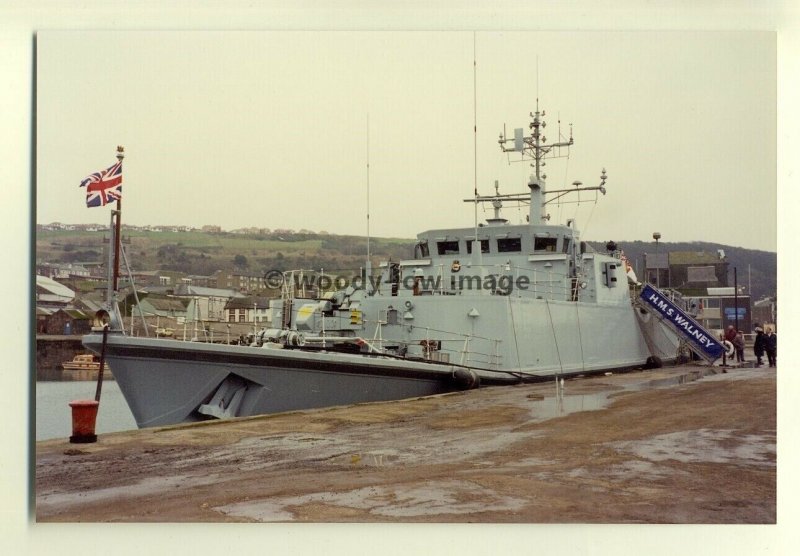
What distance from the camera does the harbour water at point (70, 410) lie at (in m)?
14.3

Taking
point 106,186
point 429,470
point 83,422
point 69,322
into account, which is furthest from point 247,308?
point 429,470

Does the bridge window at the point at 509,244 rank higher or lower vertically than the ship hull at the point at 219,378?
higher

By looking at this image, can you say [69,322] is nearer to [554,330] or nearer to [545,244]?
[554,330]

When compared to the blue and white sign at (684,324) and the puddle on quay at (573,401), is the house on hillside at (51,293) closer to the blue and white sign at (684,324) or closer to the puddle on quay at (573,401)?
the puddle on quay at (573,401)

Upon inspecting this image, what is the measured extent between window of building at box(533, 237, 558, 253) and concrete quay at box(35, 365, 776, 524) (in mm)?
5242

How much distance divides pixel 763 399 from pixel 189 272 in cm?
940

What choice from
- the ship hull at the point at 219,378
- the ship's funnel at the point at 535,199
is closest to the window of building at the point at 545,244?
the ship's funnel at the point at 535,199

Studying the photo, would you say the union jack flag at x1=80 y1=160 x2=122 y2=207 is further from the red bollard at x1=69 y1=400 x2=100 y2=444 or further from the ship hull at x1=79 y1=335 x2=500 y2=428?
the red bollard at x1=69 y1=400 x2=100 y2=444

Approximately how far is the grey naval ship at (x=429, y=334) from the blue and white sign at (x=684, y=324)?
435mm

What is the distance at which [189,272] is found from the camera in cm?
1392

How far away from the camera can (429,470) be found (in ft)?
20.5

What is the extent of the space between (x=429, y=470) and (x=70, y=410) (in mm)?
11343

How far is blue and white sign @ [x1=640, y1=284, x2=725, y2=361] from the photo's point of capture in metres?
14.9

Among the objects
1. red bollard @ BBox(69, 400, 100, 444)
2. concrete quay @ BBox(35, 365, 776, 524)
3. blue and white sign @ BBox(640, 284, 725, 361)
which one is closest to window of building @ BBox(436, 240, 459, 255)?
blue and white sign @ BBox(640, 284, 725, 361)
